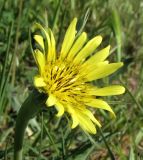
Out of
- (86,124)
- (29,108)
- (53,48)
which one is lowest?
(86,124)

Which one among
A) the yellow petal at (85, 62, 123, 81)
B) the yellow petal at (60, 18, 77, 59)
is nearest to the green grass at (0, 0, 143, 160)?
the yellow petal at (60, 18, 77, 59)

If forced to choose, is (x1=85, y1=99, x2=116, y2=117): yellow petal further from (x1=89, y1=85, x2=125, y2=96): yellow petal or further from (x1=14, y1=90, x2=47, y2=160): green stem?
(x1=14, y1=90, x2=47, y2=160): green stem

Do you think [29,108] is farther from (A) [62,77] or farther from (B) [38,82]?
(A) [62,77]

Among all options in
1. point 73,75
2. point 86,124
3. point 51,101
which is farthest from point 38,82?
point 73,75

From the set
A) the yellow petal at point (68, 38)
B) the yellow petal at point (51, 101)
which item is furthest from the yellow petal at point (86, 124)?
the yellow petal at point (68, 38)

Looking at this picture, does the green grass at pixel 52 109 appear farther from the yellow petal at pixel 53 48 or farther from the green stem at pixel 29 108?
the green stem at pixel 29 108

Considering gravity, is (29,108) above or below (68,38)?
below
